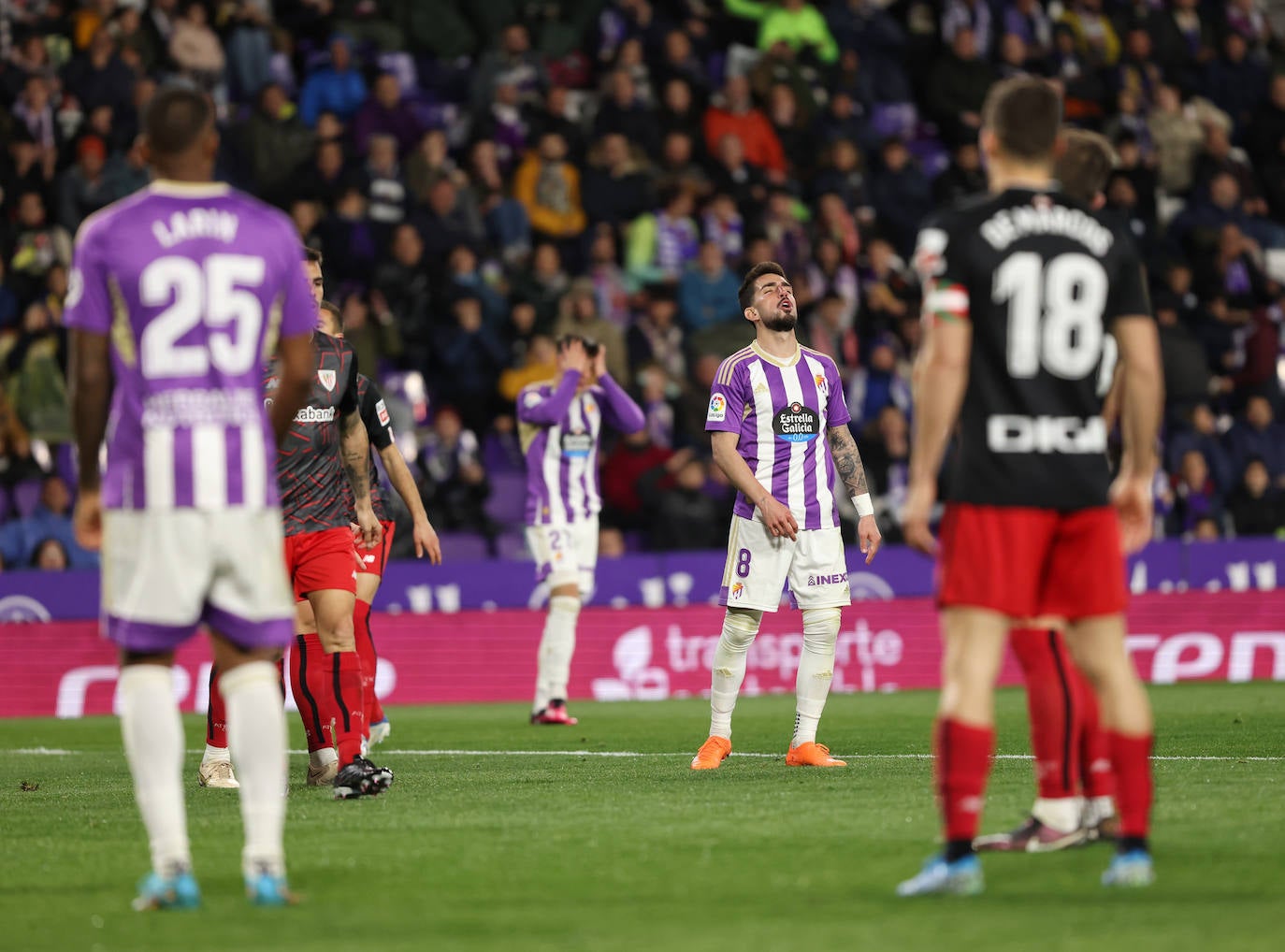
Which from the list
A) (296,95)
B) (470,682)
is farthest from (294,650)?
(296,95)

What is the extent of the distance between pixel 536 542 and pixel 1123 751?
9.79 metres

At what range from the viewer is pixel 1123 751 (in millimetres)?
5668

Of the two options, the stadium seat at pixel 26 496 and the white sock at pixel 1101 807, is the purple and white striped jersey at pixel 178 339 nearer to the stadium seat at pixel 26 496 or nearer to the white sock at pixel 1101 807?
the white sock at pixel 1101 807

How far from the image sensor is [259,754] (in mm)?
5645

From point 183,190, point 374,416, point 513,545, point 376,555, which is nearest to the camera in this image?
point 183,190

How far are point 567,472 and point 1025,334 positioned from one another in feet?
31.6

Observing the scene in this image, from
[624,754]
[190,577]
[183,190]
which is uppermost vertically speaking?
[183,190]

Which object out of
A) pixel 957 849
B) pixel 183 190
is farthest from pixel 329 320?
pixel 957 849

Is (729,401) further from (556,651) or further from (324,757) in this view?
(556,651)

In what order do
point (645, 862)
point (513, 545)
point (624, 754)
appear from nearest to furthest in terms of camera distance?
point (645, 862), point (624, 754), point (513, 545)

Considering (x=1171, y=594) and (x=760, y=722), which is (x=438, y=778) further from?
(x=1171, y=594)

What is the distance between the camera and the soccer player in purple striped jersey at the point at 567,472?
14797 millimetres

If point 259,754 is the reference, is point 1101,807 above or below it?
below

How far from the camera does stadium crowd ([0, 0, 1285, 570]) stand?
1925 cm
